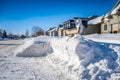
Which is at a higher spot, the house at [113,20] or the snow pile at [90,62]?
the house at [113,20]

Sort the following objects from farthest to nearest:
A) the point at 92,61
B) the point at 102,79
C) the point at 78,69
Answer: the point at 92,61, the point at 78,69, the point at 102,79

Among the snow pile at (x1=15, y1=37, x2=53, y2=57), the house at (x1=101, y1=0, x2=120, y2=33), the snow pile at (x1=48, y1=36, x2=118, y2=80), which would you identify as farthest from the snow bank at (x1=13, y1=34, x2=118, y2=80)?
the house at (x1=101, y1=0, x2=120, y2=33)

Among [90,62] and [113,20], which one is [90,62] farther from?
[113,20]

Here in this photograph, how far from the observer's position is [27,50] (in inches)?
629

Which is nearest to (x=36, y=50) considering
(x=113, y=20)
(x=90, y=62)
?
(x=90, y=62)

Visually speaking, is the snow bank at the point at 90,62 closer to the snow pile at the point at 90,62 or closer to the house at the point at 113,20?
the snow pile at the point at 90,62

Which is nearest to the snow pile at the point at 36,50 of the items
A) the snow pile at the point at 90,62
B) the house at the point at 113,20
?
the snow pile at the point at 90,62

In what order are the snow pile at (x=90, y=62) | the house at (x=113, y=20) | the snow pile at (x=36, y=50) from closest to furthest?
the snow pile at (x=90, y=62)
the snow pile at (x=36, y=50)
the house at (x=113, y=20)

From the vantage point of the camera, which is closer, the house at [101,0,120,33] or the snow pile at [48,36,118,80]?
the snow pile at [48,36,118,80]

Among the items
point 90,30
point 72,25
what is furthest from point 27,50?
point 72,25

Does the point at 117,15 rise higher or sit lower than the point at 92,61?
higher

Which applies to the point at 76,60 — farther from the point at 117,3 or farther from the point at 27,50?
the point at 117,3

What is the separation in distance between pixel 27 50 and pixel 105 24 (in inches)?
979

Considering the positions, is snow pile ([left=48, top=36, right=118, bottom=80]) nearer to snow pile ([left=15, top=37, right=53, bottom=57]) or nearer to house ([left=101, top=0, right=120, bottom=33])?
snow pile ([left=15, top=37, right=53, bottom=57])
